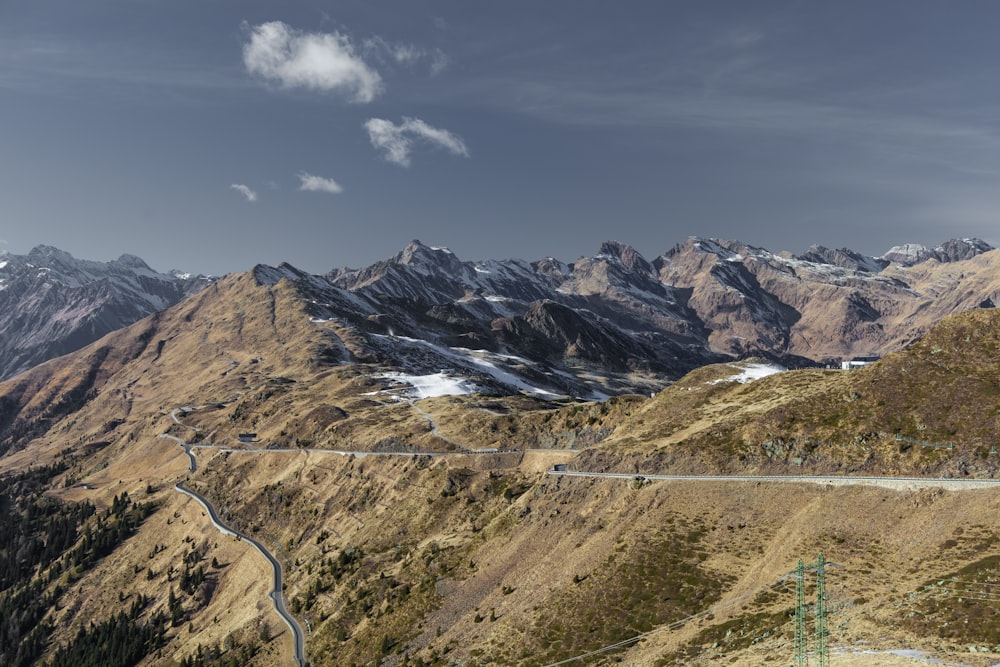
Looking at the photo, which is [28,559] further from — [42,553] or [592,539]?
[592,539]

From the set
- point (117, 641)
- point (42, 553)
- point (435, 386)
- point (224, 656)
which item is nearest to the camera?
point (224, 656)

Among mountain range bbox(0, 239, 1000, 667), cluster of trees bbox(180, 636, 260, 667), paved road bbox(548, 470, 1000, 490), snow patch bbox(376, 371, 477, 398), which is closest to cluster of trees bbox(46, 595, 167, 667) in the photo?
mountain range bbox(0, 239, 1000, 667)

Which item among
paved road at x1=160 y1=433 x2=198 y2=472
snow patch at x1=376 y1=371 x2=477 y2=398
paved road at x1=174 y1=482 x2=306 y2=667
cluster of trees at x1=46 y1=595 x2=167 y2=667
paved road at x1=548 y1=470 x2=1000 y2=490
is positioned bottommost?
cluster of trees at x1=46 y1=595 x2=167 y2=667

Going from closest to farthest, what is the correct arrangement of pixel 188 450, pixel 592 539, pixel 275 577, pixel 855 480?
1. pixel 855 480
2. pixel 592 539
3. pixel 275 577
4. pixel 188 450

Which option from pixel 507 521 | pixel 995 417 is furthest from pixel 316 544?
pixel 995 417

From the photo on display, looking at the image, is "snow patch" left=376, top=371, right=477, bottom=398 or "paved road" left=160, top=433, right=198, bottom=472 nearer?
"paved road" left=160, top=433, right=198, bottom=472

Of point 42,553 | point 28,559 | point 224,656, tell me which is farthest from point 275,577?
point 28,559

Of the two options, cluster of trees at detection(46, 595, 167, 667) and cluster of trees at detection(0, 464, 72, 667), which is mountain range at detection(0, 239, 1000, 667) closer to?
cluster of trees at detection(46, 595, 167, 667)

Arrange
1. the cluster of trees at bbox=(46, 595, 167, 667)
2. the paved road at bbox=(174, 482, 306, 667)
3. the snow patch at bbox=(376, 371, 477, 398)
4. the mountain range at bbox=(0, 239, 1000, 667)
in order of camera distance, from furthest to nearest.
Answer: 1. the snow patch at bbox=(376, 371, 477, 398)
2. the cluster of trees at bbox=(46, 595, 167, 667)
3. the paved road at bbox=(174, 482, 306, 667)
4. the mountain range at bbox=(0, 239, 1000, 667)
